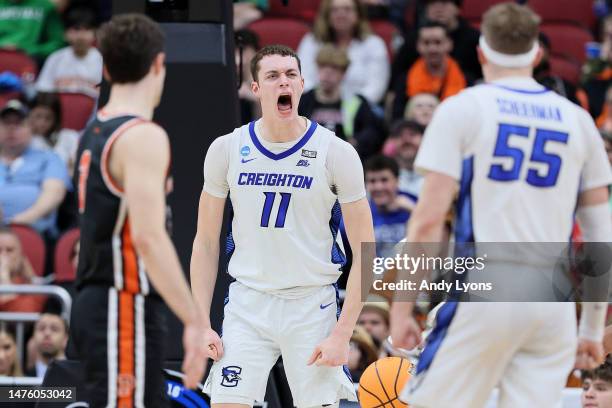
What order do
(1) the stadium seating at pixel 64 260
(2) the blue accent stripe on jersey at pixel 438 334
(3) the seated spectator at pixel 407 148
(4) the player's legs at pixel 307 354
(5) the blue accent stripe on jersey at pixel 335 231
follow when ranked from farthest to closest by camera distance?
(3) the seated spectator at pixel 407 148, (1) the stadium seating at pixel 64 260, (5) the blue accent stripe on jersey at pixel 335 231, (4) the player's legs at pixel 307 354, (2) the blue accent stripe on jersey at pixel 438 334

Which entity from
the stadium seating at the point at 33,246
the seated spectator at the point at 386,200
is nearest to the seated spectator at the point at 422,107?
the seated spectator at the point at 386,200

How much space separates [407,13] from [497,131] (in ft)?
32.7

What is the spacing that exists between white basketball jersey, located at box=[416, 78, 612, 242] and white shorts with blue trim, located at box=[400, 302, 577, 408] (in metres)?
0.33

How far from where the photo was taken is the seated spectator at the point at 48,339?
1012cm

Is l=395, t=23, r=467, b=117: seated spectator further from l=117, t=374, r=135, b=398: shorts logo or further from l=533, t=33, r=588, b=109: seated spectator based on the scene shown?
l=117, t=374, r=135, b=398: shorts logo

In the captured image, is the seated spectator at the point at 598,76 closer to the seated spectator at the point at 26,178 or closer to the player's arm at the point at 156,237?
the seated spectator at the point at 26,178

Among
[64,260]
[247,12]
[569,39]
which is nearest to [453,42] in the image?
[569,39]

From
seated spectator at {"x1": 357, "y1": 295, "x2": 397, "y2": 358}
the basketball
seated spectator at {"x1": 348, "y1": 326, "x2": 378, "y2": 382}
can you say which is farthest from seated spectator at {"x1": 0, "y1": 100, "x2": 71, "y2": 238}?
the basketball

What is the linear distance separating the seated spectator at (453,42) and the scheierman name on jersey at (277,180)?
6470 millimetres

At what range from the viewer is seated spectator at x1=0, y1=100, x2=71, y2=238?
12141mm

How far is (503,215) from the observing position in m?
5.61

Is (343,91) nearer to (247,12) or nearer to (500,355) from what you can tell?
(247,12)

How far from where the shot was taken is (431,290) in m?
8.66

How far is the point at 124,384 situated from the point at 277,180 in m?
1.73
